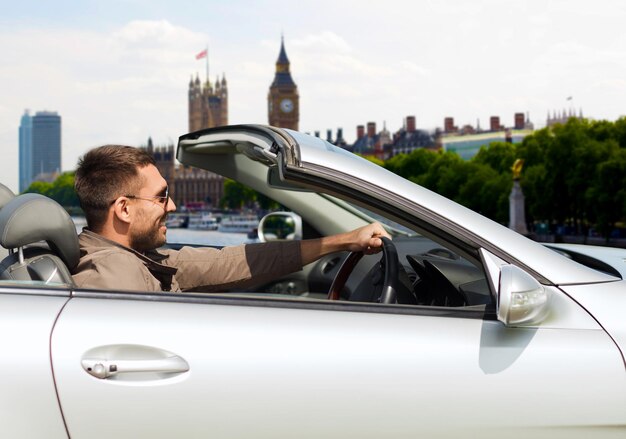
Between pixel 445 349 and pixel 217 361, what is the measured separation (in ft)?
1.75

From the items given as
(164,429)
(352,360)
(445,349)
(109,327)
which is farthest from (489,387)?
(109,327)

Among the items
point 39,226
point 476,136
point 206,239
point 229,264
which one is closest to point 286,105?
point 476,136

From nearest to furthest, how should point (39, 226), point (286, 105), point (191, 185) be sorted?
point (39, 226)
point (191, 185)
point (286, 105)

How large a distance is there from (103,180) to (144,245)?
0.79ft

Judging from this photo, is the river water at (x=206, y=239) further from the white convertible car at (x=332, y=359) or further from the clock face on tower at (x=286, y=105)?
the clock face on tower at (x=286, y=105)

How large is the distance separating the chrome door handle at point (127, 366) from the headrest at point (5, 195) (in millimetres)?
991

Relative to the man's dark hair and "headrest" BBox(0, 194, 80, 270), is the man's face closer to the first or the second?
the man's dark hair

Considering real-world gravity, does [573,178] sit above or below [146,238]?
above

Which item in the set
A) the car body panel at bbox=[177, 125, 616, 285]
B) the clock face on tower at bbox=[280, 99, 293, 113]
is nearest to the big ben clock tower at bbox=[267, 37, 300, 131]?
the clock face on tower at bbox=[280, 99, 293, 113]

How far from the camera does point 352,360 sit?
2.12 meters

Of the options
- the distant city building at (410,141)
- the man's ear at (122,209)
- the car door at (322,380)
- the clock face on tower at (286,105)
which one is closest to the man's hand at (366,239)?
the man's ear at (122,209)

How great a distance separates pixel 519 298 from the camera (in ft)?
6.90

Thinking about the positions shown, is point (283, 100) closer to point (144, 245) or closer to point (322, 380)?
point (144, 245)

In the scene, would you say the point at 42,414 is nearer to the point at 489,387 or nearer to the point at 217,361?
the point at 217,361
